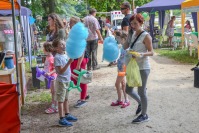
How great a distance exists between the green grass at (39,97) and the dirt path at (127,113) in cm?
26

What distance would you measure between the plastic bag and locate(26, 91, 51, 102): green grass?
7.83 feet

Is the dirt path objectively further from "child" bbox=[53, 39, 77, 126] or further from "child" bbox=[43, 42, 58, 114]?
"child" bbox=[53, 39, 77, 126]

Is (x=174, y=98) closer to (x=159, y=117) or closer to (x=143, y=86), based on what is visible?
(x=159, y=117)

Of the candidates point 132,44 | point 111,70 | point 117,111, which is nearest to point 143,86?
point 132,44

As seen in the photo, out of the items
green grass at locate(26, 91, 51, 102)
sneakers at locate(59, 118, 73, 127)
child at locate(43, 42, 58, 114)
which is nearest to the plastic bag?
sneakers at locate(59, 118, 73, 127)

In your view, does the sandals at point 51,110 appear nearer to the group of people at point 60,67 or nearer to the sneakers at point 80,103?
the group of people at point 60,67

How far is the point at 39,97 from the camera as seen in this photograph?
6.42 metres

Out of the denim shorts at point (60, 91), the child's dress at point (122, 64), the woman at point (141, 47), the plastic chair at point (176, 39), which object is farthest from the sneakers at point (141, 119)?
the plastic chair at point (176, 39)

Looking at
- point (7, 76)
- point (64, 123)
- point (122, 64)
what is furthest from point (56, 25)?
point (64, 123)

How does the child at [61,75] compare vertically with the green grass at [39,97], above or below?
above

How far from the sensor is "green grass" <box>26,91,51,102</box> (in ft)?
20.4

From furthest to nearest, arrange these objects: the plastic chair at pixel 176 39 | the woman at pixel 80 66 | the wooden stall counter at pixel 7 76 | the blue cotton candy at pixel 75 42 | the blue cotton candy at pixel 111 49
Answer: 1. the plastic chair at pixel 176 39
2. the woman at pixel 80 66
3. the blue cotton candy at pixel 111 49
4. the wooden stall counter at pixel 7 76
5. the blue cotton candy at pixel 75 42

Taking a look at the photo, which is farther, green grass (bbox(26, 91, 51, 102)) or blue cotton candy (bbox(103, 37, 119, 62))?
green grass (bbox(26, 91, 51, 102))

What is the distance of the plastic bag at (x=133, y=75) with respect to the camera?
4.22 m
